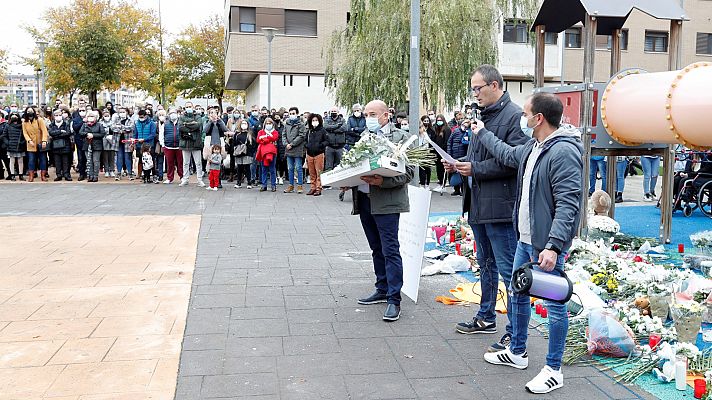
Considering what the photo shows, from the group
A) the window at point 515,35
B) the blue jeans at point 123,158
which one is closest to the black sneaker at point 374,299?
the blue jeans at point 123,158

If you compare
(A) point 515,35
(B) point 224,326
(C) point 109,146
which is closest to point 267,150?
(C) point 109,146

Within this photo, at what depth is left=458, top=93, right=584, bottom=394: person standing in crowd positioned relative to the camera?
423 cm

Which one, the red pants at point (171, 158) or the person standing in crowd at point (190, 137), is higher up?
the person standing in crowd at point (190, 137)

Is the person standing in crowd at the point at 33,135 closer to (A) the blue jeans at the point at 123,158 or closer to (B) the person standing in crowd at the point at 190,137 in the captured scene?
(A) the blue jeans at the point at 123,158

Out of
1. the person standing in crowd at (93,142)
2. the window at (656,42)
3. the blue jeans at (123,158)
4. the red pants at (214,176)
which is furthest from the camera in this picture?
the window at (656,42)

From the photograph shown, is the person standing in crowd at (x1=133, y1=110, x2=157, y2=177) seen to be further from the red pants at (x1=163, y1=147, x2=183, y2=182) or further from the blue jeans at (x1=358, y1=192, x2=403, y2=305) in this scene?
the blue jeans at (x1=358, y1=192, x2=403, y2=305)

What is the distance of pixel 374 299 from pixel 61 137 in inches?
553

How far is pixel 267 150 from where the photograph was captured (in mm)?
16547

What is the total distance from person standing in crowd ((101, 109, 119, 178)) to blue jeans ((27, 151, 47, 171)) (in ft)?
4.82

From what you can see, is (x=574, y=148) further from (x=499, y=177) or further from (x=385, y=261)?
(x=385, y=261)

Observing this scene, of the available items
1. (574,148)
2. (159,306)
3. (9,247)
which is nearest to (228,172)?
(9,247)

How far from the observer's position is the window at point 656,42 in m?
38.3

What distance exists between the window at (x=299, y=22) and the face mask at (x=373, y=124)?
88.5ft

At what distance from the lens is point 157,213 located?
1288 centimetres
